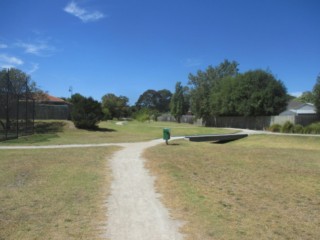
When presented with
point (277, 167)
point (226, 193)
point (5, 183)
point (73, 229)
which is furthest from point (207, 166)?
point (73, 229)

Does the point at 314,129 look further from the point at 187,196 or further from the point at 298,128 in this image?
the point at 187,196

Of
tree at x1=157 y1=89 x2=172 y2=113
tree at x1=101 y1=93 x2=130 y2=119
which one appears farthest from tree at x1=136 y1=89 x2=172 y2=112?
tree at x1=101 y1=93 x2=130 y2=119

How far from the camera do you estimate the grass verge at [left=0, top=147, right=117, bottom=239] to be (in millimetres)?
5637

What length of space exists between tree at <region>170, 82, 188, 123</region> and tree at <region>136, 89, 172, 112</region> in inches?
2792

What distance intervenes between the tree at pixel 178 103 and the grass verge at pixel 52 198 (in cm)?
7021

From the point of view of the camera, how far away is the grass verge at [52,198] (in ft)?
18.5

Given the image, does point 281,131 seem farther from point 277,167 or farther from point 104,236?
point 104,236

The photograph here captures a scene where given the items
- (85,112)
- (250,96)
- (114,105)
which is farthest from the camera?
(114,105)

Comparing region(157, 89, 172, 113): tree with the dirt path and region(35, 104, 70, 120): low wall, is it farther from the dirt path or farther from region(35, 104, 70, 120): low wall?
the dirt path

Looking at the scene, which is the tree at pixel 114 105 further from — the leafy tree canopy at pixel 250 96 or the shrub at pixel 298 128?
the shrub at pixel 298 128

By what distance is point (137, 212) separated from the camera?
259 inches

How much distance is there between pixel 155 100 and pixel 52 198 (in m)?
154

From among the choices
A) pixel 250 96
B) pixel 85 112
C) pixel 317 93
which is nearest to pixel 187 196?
pixel 85 112

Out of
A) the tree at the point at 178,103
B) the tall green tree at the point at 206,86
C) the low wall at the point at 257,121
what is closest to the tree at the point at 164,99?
the tree at the point at 178,103
